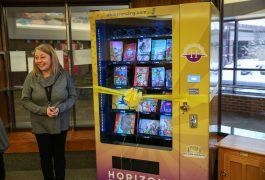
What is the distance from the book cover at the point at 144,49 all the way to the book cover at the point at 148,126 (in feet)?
2.19

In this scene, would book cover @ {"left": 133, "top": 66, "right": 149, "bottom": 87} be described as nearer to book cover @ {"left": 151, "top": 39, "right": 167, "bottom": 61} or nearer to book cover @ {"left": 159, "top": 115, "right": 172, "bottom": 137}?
book cover @ {"left": 151, "top": 39, "right": 167, "bottom": 61}

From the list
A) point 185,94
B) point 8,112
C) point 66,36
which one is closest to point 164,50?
point 185,94

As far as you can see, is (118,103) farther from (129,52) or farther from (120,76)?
(129,52)

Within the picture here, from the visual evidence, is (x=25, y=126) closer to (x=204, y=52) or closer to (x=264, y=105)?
(x=204, y=52)

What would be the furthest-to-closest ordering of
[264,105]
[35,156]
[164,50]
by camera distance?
[264,105] → [35,156] → [164,50]

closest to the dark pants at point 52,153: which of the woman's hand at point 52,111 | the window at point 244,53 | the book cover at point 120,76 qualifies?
the woman's hand at point 52,111

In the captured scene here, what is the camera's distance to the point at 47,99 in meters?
2.62

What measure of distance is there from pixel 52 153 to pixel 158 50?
4.91ft

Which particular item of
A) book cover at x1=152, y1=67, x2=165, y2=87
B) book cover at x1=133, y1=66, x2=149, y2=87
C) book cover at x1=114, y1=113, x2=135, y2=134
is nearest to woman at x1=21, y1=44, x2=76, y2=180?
book cover at x1=114, y1=113, x2=135, y2=134

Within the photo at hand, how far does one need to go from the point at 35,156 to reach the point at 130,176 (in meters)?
1.40

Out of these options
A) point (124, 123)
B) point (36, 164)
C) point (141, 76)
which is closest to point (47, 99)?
point (124, 123)

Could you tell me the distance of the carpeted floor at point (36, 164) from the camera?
11.3 feet

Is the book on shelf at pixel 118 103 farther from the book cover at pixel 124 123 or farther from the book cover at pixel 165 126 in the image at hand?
the book cover at pixel 165 126

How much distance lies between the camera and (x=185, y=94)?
2.45 metres
